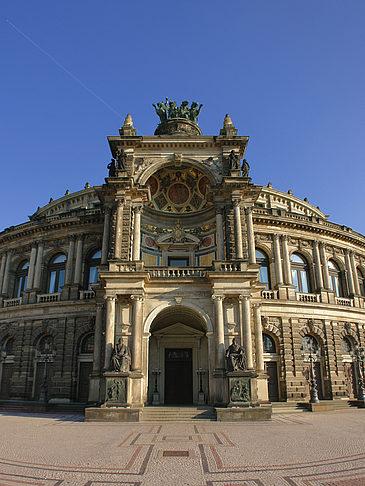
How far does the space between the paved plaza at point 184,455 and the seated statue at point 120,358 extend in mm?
3591

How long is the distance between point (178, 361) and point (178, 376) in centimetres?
99

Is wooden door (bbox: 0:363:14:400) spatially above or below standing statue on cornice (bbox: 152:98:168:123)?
below

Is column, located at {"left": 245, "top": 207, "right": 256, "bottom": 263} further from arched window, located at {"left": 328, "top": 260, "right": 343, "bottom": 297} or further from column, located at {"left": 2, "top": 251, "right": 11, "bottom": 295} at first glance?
column, located at {"left": 2, "top": 251, "right": 11, "bottom": 295}

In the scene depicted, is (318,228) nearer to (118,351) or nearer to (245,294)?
(245,294)

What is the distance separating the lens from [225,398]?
65.5 feet

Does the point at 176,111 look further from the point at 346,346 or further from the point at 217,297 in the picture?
the point at 346,346

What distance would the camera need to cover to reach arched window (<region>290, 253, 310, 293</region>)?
102ft

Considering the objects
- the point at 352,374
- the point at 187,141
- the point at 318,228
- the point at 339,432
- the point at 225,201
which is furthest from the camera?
the point at 318,228

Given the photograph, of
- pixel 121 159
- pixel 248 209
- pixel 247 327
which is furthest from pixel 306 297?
pixel 121 159

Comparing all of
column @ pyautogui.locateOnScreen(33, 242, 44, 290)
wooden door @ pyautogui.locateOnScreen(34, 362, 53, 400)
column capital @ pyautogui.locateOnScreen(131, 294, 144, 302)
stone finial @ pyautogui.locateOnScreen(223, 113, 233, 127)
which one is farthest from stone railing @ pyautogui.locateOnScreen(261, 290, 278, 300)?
column @ pyautogui.locateOnScreen(33, 242, 44, 290)

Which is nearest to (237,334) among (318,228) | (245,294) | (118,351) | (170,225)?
(245,294)

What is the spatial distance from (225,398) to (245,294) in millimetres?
5731

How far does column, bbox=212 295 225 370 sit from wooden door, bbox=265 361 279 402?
7989 millimetres

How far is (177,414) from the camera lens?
772 inches
